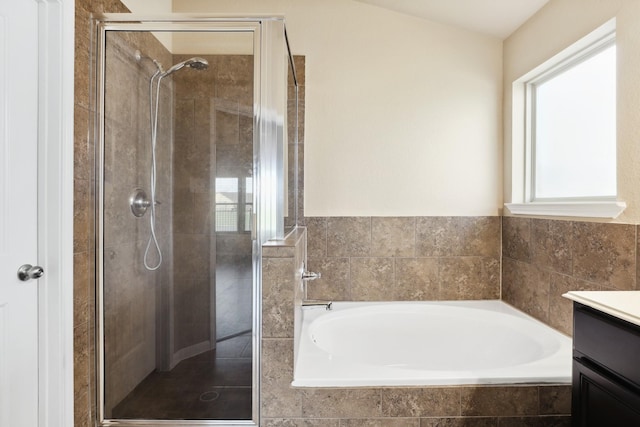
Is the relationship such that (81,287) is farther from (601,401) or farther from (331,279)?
(601,401)

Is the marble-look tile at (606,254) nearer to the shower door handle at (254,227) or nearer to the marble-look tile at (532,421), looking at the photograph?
the marble-look tile at (532,421)

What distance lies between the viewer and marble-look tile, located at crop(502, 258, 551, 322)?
2223mm

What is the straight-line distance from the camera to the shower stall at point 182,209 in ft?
5.50

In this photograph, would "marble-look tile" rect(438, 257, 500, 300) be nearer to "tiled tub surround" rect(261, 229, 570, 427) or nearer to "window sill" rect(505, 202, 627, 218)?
"window sill" rect(505, 202, 627, 218)

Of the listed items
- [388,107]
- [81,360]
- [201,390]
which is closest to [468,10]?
[388,107]

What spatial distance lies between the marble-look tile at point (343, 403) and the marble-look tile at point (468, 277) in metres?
1.34

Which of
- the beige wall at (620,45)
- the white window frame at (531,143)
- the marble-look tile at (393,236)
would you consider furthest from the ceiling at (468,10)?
the marble-look tile at (393,236)

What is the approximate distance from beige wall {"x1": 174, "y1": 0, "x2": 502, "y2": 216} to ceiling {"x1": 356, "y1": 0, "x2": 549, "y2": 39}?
0.23 feet

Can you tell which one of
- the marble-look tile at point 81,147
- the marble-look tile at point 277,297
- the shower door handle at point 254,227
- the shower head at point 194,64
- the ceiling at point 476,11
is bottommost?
the marble-look tile at point 277,297

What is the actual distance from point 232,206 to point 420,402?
45.0 inches

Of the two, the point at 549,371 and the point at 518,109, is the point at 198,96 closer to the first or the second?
the point at 549,371

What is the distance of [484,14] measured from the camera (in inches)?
95.5
